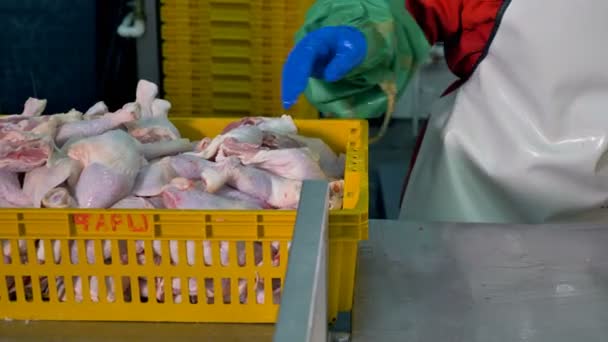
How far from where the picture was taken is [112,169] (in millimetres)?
697

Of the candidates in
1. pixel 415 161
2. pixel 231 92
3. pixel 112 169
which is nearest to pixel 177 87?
pixel 231 92

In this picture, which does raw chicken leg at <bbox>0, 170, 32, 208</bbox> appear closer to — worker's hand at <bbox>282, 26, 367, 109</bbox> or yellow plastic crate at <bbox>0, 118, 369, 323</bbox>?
yellow plastic crate at <bbox>0, 118, 369, 323</bbox>

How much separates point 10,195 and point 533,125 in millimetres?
652

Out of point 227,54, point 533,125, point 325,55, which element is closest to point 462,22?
point 533,125

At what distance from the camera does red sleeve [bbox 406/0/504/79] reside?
1029mm

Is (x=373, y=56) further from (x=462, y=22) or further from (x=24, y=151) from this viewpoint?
(x=24, y=151)

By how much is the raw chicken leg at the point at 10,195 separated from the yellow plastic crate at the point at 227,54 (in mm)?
1199

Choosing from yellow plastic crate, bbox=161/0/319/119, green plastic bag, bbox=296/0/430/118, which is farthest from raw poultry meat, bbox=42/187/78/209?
yellow plastic crate, bbox=161/0/319/119

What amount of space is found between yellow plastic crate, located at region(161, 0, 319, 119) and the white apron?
0.87 meters

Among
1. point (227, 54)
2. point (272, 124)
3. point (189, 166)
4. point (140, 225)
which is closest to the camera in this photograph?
point (140, 225)

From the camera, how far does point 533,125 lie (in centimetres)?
101

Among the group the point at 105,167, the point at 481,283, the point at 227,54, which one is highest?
the point at 105,167

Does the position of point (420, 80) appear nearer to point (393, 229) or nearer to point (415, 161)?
point (415, 161)

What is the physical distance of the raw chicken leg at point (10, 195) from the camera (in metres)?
0.72
